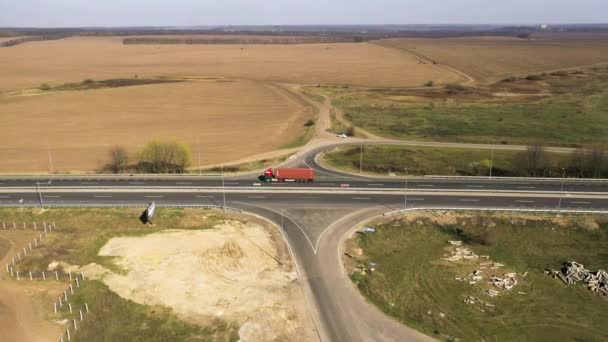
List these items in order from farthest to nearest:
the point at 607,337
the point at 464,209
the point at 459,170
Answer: the point at 459,170, the point at 464,209, the point at 607,337

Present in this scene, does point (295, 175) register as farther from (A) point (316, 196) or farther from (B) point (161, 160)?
(B) point (161, 160)

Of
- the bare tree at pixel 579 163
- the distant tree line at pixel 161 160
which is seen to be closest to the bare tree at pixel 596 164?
the bare tree at pixel 579 163

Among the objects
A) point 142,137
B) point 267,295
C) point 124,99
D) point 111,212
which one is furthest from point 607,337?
point 124,99

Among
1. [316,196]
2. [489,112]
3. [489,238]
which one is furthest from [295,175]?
[489,112]

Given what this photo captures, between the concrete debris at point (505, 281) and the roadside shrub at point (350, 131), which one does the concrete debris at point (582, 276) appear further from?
the roadside shrub at point (350, 131)

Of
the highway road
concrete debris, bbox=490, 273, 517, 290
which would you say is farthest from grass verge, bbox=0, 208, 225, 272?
concrete debris, bbox=490, 273, 517, 290

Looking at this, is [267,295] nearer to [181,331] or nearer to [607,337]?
[181,331]
